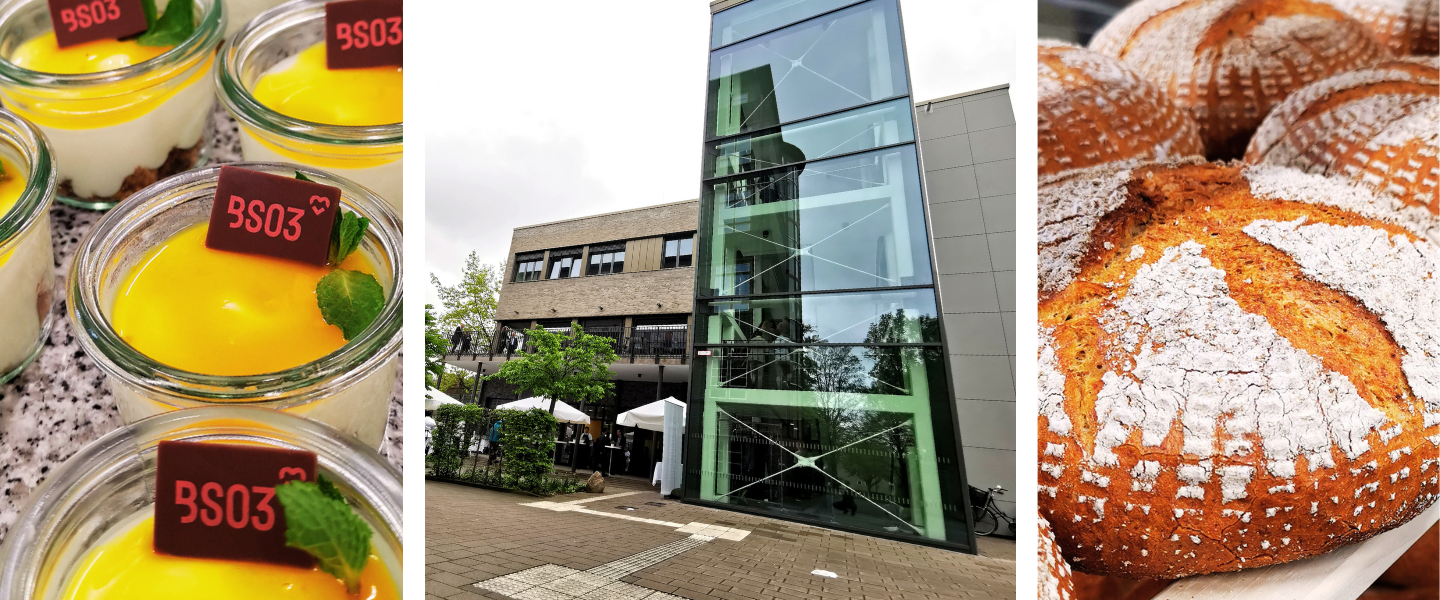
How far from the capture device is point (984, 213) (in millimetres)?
3695

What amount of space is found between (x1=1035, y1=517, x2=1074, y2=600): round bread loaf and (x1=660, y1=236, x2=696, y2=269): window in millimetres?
5708

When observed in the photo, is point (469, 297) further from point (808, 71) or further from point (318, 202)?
point (318, 202)

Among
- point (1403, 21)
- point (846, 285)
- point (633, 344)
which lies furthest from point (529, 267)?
point (1403, 21)

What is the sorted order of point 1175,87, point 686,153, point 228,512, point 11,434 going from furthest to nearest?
1. point 686,153
2. point 1175,87
3. point 11,434
4. point 228,512

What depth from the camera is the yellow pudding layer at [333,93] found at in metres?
0.46

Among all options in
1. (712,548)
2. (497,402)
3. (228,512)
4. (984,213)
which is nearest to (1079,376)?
(228,512)

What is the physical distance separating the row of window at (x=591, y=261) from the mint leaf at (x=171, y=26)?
18.1ft

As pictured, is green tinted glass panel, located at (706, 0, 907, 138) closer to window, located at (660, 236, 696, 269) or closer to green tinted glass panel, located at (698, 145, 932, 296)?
green tinted glass panel, located at (698, 145, 932, 296)

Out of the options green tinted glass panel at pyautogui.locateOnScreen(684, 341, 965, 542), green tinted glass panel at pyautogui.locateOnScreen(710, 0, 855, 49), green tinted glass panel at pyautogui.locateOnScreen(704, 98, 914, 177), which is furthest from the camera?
green tinted glass panel at pyautogui.locateOnScreen(710, 0, 855, 49)

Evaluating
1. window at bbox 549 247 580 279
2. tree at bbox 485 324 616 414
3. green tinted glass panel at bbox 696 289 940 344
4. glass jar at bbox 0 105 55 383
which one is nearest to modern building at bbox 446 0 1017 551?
green tinted glass panel at bbox 696 289 940 344

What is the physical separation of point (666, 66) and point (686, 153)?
1.11 m

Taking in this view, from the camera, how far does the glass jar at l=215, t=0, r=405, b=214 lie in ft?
1.26

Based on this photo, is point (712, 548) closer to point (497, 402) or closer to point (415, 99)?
point (415, 99)

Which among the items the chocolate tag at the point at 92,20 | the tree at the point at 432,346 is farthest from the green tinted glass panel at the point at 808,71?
the chocolate tag at the point at 92,20
